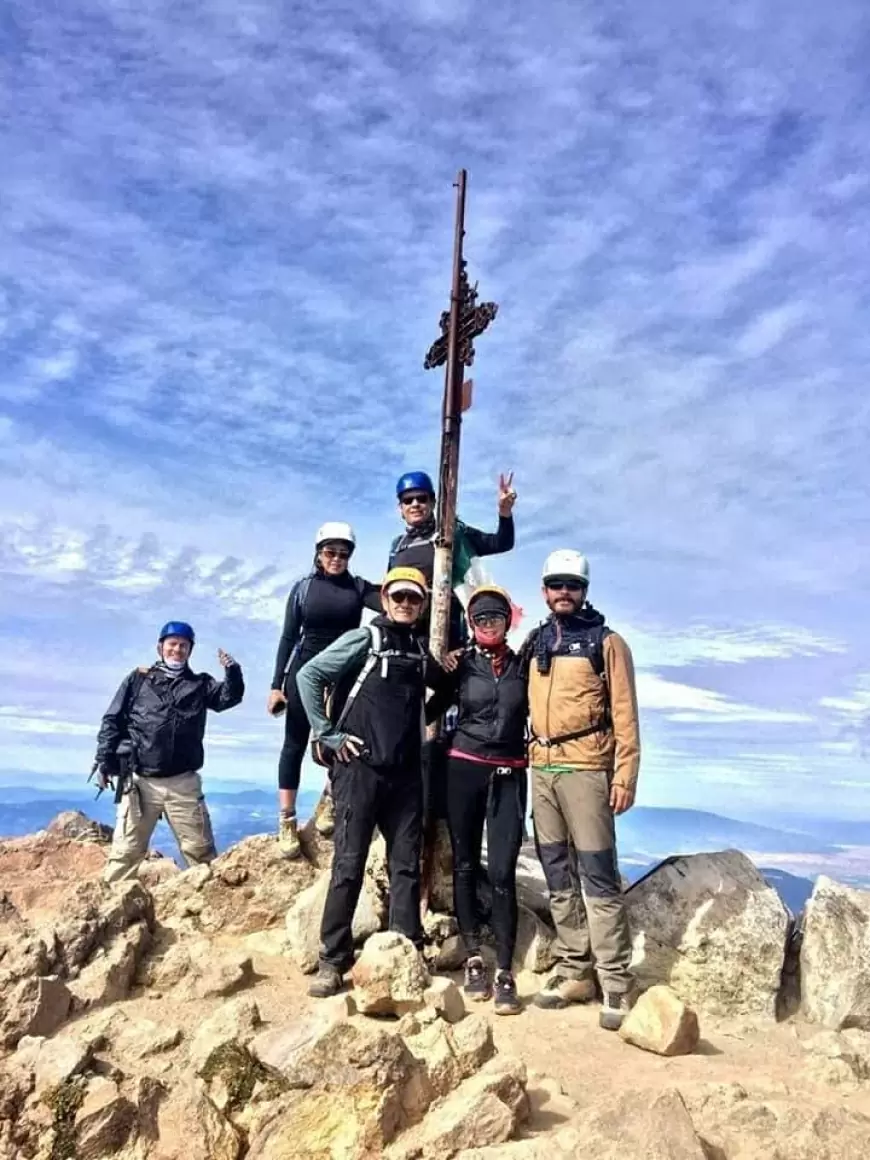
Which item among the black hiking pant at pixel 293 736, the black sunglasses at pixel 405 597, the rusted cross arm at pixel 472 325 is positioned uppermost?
the rusted cross arm at pixel 472 325

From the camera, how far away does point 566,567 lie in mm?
9438

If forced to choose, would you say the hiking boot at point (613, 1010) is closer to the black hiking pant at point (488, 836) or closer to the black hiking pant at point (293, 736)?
the black hiking pant at point (488, 836)

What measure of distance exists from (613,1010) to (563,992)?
2.00ft

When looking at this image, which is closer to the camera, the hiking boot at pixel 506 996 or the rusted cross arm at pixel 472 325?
the hiking boot at pixel 506 996

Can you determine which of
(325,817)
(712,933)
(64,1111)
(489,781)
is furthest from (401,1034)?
(325,817)

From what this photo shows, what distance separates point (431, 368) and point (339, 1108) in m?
9.12

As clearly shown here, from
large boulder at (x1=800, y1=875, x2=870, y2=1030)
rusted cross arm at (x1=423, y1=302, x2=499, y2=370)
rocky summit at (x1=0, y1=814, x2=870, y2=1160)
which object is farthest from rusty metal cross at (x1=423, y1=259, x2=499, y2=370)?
large boulder at (x1=800, y1=875, x2=870, y2=1030)

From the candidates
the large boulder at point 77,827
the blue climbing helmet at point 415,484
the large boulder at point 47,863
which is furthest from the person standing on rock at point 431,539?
the large boulder at point 77,827

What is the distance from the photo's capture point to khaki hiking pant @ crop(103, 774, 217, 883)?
1162 centimetres

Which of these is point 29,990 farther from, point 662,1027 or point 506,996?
point 662,1027

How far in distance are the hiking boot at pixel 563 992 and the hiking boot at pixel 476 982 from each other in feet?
1.68

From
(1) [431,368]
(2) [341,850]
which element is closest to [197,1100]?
(2) [341,850]

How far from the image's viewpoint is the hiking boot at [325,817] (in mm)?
11195

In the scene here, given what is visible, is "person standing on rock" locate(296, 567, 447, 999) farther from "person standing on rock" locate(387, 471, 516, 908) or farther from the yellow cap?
"person standing on rock" locate(387, 471, 516, 908)
